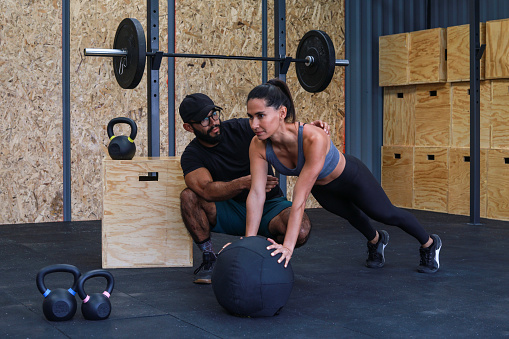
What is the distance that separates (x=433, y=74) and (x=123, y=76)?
3.11 meters

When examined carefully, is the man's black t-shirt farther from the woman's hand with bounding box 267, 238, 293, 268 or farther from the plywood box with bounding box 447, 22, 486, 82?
the plywood box with bounding box 447, 22, 486, 82

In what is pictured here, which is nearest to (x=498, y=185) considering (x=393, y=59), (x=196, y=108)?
(x=393, y=59)

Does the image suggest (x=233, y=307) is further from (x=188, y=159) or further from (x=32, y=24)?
(x=32, y=24)

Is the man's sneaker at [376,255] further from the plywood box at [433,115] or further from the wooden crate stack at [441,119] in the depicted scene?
the plywood box at [433,115]

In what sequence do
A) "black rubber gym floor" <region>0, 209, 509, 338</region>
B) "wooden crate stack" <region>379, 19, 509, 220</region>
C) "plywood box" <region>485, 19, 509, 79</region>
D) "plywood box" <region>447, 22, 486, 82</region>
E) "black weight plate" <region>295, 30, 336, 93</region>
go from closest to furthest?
1. "black rubber gym floor" <region>0, 209, 509, 338</region>
2. "black weight plate" <region>295, 30, 336, 93</region>
3. "plywood box" <region>485, 19, 509, 79</region>
4. "wooden crate stack" <region>379, 19, 509, 220</region>
5. "plywood box" <region>447, 22, 486, 82</region>

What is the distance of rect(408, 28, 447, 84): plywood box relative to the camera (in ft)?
18.8

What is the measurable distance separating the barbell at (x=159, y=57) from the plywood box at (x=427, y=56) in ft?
6.09

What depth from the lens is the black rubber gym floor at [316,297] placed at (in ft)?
7.35

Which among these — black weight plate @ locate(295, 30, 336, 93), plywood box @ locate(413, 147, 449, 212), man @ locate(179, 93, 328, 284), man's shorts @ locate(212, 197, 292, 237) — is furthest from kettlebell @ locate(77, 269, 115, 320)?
plywood box @ locate(413, 147, 449, 212)

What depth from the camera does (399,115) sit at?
20.5 ft

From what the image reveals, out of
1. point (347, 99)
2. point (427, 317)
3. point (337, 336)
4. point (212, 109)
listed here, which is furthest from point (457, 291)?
point (347, 99)

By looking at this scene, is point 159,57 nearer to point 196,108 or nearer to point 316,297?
point 196,108

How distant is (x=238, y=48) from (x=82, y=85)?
55.2 inches

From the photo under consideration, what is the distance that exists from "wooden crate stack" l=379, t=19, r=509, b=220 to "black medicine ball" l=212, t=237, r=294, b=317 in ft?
11.3
